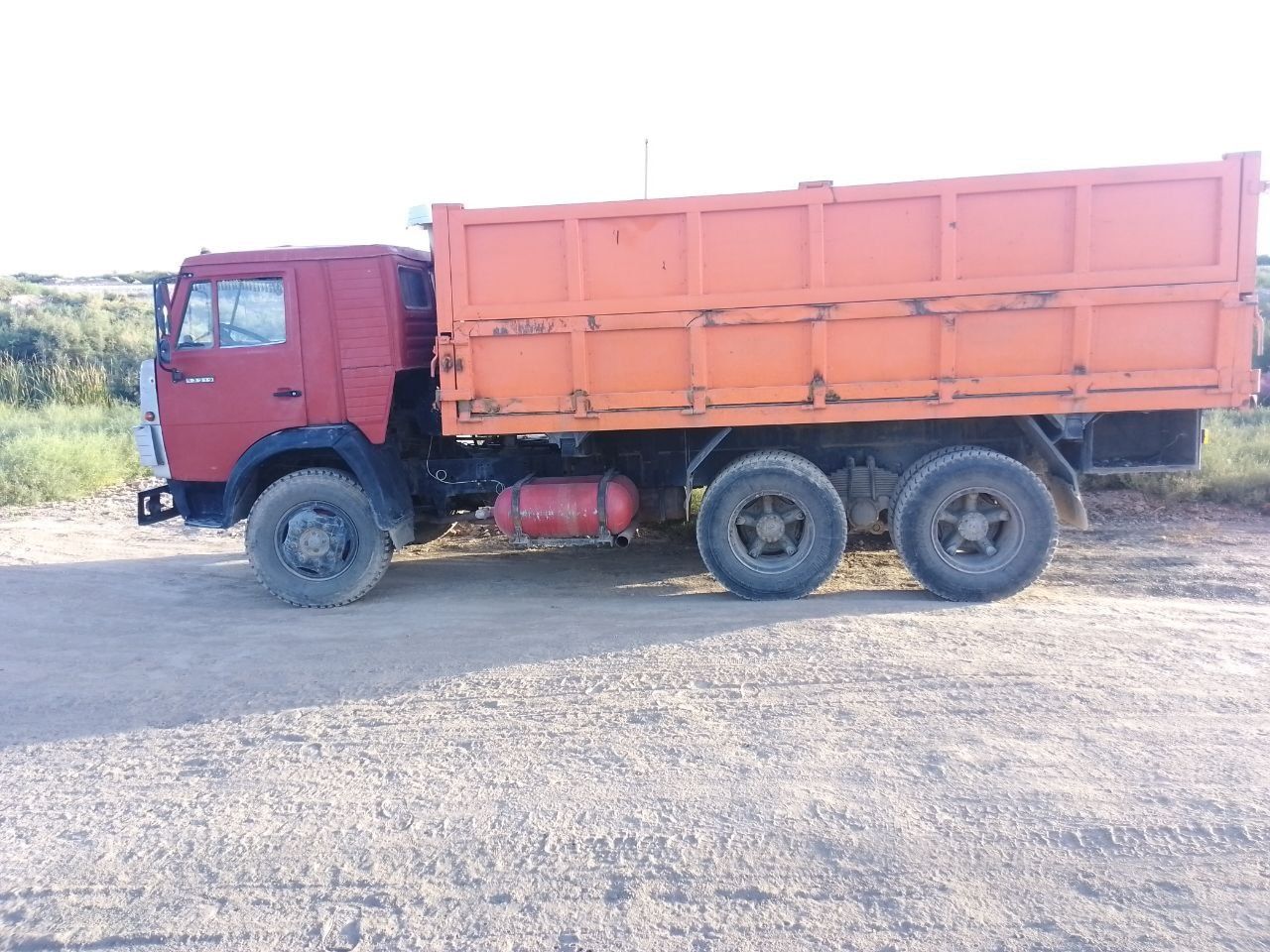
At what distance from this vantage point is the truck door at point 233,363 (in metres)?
6.72

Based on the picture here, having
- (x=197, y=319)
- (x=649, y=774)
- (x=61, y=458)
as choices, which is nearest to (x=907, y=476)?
(x=649, y=774)

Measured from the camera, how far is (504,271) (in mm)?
6398

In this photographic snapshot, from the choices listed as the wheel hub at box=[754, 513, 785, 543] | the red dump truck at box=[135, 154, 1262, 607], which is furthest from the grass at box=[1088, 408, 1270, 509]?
the wheel hub at box=[754, 513, 785, 543]

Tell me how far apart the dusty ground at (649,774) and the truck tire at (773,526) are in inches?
18.2

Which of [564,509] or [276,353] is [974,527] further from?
[276,353]

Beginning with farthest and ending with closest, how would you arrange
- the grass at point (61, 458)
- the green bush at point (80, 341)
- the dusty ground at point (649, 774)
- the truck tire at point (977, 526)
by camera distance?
the green bush at point (80, 341) → the grass at point (61, 458) → the truck tire at point (977, 526) → the dusty ground at point (649, 774)

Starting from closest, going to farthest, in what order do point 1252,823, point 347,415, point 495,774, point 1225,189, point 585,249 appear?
1. point 1252,823
2. point 495,774
3. point 1225,189
4. point 585,249
5. point 347,415

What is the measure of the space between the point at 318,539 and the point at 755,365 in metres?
3.45

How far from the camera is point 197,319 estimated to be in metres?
6.80

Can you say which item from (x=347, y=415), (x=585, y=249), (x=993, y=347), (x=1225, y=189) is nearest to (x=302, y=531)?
(x=347, y=415)

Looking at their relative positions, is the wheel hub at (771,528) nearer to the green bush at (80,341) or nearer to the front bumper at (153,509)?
the front bumper at (153,509)

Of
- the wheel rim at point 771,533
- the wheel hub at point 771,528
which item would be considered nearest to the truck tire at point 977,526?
the wheel rim at point 771,533

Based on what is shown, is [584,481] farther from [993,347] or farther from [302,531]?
[993,347]

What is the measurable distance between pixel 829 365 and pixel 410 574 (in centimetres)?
397
